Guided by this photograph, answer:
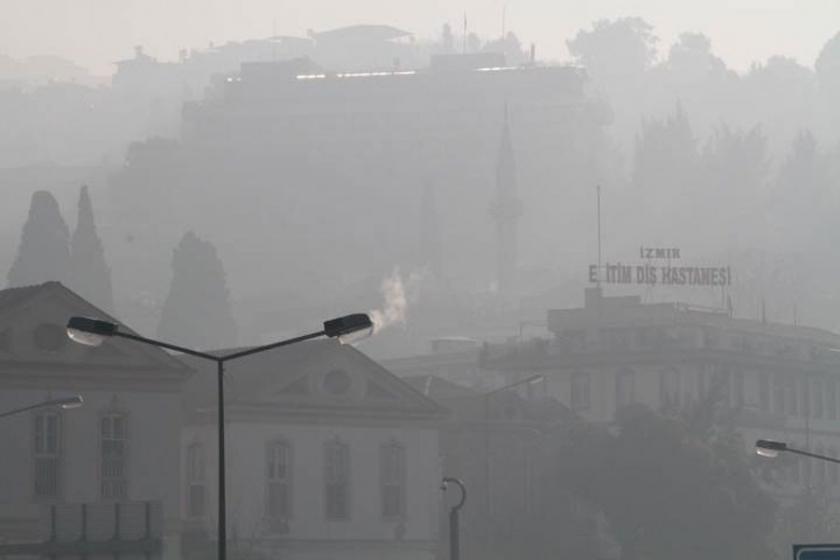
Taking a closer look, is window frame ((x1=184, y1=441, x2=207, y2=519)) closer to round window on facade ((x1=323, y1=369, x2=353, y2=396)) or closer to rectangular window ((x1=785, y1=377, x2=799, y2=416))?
round window on facade ((x1=323, y1=369, x2=353, y2=396))

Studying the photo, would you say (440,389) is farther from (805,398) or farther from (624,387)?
(805,398)

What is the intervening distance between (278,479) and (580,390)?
66396mm

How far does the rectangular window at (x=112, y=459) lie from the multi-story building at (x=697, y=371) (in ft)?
224

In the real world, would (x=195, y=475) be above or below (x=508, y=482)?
above

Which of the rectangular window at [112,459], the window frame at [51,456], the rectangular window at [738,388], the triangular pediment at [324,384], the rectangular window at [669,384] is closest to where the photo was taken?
the window frame at [51,456]

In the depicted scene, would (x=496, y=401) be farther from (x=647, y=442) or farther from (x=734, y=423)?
(x=734, y=423)

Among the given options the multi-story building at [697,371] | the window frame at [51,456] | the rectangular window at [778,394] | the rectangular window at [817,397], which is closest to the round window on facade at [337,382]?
the window frame at [51,456]

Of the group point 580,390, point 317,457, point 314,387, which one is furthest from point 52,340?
point 580,390

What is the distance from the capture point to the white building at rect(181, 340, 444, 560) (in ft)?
358

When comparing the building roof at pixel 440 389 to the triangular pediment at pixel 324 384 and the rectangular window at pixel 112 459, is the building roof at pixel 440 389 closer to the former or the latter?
the triangular pediment at pixel 324 384

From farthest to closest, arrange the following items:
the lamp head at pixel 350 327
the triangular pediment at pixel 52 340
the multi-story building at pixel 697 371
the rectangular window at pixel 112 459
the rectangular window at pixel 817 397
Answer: the rectangular window at pixel 817 397
the multi-story building at pixel 697 371
the rectangular window at pixel 112 459
the triangular pediment at pixel 52 340
the lamp head at pixel 350 327

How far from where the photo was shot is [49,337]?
328 ft

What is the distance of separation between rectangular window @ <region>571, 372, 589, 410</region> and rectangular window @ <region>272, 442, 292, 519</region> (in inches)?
2526

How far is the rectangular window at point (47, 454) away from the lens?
324 ft
